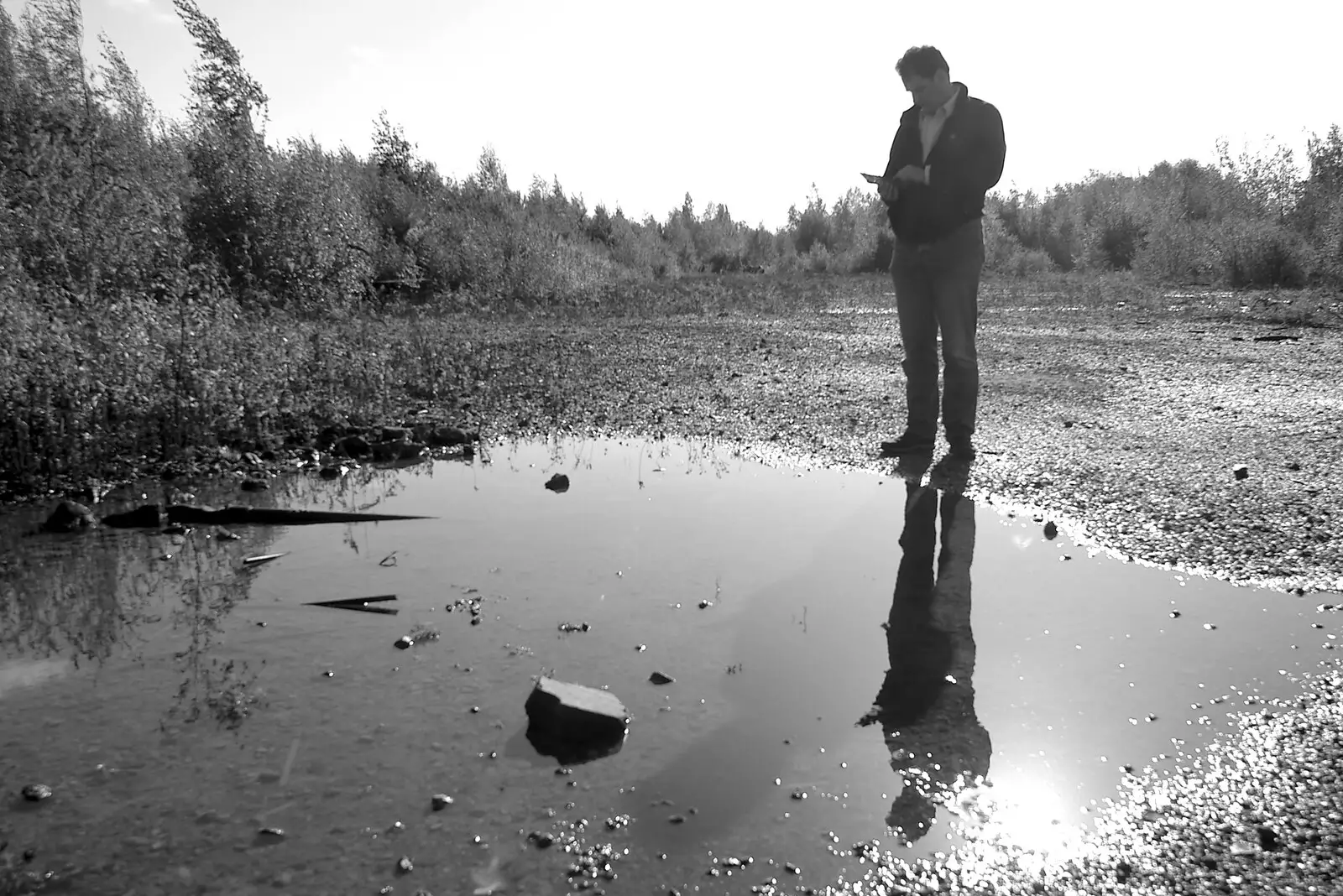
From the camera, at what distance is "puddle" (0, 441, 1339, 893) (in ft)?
6.71

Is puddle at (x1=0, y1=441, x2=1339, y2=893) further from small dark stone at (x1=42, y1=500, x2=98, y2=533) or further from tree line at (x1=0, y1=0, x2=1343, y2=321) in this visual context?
tree line at (x1=0, y1=0, x2=1343, y2=321)

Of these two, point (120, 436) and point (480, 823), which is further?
point (120, 436)

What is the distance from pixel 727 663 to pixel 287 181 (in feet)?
43.0

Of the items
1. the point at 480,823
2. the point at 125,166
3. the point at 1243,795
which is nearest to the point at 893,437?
the point at 1243,795

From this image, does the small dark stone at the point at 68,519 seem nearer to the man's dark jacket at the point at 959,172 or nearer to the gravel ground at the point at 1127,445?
the gravel ground at the point at 1127,445

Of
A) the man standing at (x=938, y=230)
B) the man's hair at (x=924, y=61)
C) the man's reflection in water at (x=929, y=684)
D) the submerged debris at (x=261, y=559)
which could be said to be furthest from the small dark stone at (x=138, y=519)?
the man's hair at (x=924, y=61)

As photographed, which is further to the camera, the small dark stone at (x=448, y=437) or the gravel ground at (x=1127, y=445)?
the small dark stone at (x=448, y=437)

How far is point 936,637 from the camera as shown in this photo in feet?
10.2

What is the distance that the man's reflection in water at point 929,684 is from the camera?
2.28 meters

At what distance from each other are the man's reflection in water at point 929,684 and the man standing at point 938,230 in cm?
146

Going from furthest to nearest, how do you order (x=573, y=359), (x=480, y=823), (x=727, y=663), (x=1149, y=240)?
(x=1149, y=240) < (x=573, y=359) < (x=727, y=663) < (x=480, y=823)

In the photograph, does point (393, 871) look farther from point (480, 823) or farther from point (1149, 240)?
point (1149, 240)

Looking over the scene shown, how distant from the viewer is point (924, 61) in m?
5.20

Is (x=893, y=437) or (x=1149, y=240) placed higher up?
(x=1149, y=240)
